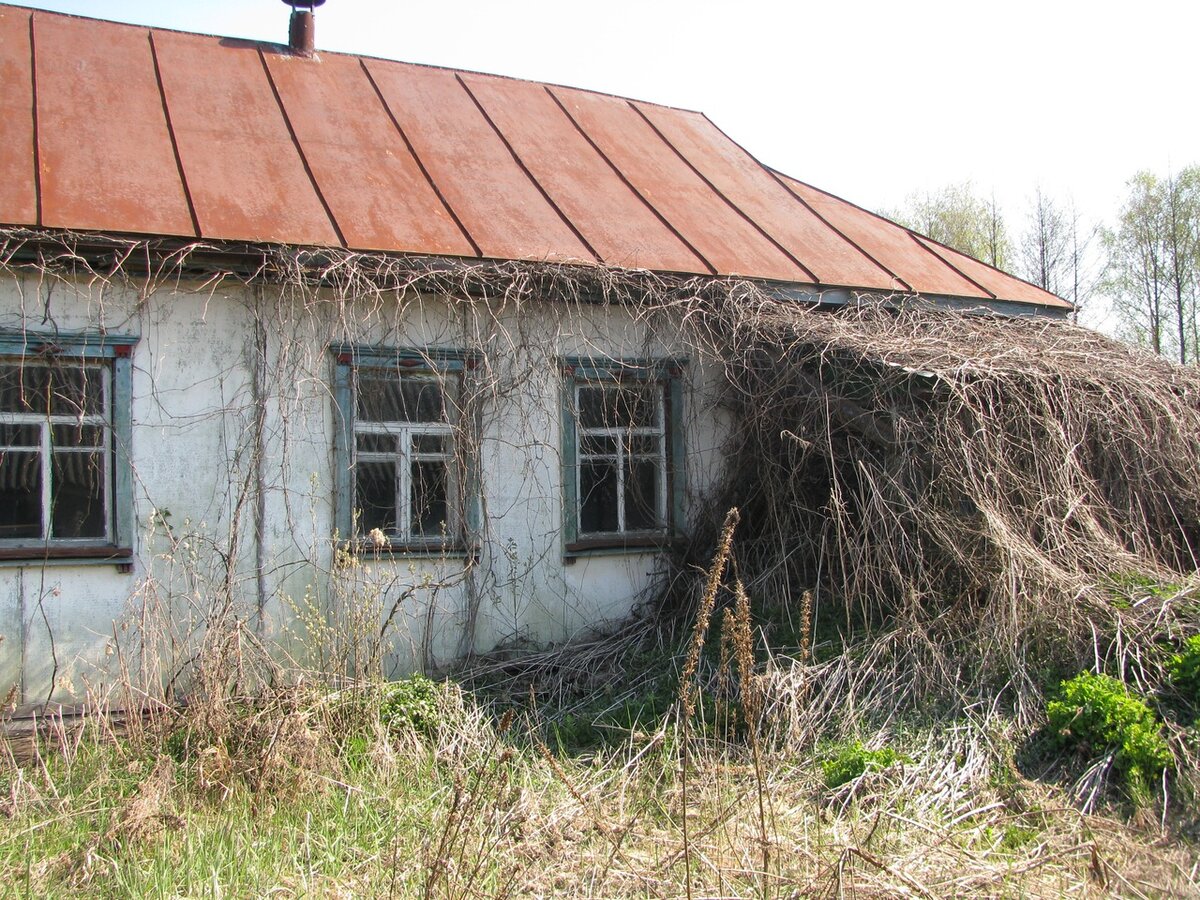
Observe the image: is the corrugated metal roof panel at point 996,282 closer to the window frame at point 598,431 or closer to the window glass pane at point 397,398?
the window frame at point 598,431

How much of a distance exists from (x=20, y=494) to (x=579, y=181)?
500 centimetres

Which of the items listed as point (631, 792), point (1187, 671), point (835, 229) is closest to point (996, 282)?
point (835, 229)

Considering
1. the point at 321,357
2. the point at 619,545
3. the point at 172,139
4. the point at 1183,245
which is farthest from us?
the point at 1183,245

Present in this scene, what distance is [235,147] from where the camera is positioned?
301 inches

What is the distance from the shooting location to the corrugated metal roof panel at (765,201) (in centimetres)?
867

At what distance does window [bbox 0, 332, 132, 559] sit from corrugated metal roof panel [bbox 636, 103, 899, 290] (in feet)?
17.2

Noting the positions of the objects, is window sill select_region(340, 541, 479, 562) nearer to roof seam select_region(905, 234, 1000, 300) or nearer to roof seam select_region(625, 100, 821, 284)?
roof seam select_region(625, 100, 821, 284)

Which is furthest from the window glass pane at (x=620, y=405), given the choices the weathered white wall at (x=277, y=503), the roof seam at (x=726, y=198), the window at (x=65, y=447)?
the window at (x=65, y=447)

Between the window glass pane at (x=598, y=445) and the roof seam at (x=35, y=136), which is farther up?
the roof seam at (x=35, y=136)

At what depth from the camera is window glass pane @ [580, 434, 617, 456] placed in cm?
781

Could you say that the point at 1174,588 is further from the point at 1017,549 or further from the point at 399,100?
the point at 399,100

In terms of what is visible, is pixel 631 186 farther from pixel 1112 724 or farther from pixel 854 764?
pixel 1112 724

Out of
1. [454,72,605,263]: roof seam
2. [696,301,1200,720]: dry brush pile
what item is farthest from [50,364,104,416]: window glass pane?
[696,301,1200,720]: dry brush pile

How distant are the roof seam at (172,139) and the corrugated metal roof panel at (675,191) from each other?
3731mm
